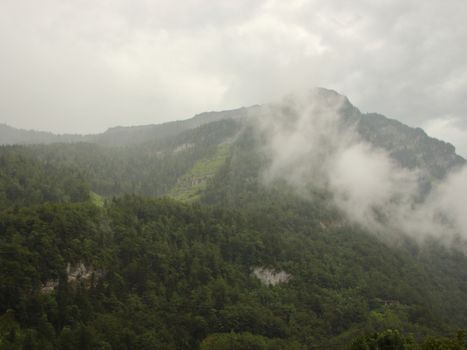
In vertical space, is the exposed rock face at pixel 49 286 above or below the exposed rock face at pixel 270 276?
above

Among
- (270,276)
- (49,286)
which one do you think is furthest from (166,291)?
(270,276)

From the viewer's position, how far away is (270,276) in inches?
7466

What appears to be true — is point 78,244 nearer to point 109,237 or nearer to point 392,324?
point 109,237

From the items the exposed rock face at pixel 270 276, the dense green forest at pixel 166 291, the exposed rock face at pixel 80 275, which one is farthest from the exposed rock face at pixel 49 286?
the exposed rock face at pixel 270 276

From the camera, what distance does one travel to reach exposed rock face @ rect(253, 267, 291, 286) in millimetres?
188125

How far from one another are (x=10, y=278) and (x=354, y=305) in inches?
4940

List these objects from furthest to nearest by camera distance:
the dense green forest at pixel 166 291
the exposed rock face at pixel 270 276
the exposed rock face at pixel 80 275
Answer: the exposed rock face at pixel 270 276 → the exposed rock face at pixel 80 275 → the dense green forest at pixel 166 291

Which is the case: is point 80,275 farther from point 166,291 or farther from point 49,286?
point 166,291

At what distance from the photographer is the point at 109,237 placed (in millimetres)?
164125

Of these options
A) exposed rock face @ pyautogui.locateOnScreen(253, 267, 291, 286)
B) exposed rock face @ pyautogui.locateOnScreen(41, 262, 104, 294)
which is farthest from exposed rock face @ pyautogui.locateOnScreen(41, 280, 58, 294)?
exposed rock face @ pyautogui.locateOnScreen(253, 267, 291, 286)

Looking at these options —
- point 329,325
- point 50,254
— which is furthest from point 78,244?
point 329,325

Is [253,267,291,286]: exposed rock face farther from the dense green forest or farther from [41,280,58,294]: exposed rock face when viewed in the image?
[41,280,58,294]: exposed rock face

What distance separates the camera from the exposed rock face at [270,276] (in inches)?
7407

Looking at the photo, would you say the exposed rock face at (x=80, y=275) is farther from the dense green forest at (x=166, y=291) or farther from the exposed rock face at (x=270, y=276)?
the exposed rock face at (x=270, y=276)
